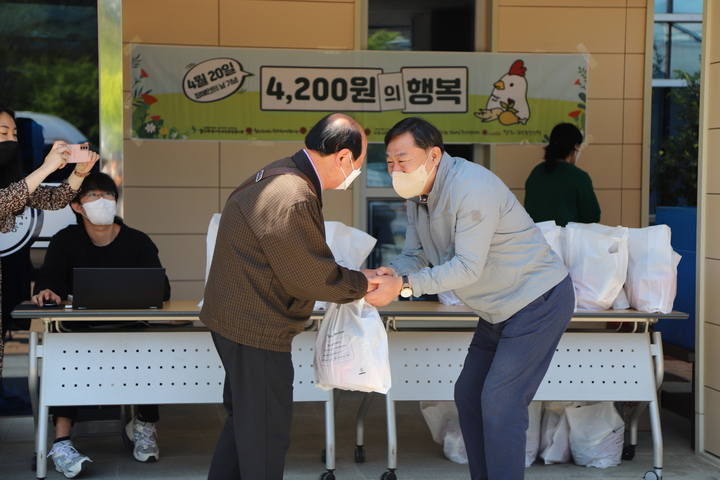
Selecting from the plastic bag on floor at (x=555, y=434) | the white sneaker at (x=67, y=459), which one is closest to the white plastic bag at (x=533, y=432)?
the plastic bag on floor at (x=555, y=434)

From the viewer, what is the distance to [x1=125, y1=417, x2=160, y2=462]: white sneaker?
4043 mm

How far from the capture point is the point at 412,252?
335 cm

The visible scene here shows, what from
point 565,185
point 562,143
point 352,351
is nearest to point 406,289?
point 352,351

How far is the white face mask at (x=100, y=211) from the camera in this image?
3.94 metres

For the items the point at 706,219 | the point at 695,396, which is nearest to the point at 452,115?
the point at 706,219

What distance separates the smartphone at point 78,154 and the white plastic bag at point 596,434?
2.65 metres

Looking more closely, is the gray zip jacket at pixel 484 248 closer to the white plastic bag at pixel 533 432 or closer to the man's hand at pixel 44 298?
the white plastic bag at pixel 533 432

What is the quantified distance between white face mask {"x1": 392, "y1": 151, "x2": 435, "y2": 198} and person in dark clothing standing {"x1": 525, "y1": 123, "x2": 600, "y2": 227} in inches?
99.3

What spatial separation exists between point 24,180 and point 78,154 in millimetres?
254

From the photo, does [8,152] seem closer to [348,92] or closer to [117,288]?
[117,288]

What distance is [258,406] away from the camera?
2.58 meters

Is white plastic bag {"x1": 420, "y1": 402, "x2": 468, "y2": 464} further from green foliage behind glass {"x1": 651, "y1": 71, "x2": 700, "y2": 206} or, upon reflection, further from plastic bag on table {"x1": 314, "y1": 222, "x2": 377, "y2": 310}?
green foliage behind glass {"x1": 651, "y1": 71, "x2": 700, "y2": 206}

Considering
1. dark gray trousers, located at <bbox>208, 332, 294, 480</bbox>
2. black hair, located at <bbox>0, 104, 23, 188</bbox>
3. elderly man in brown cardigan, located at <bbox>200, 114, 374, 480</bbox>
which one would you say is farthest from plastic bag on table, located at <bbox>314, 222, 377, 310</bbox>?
black hair, located at <bbox>0, 104, 23, 188</bbox>

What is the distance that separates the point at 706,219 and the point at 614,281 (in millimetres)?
758
